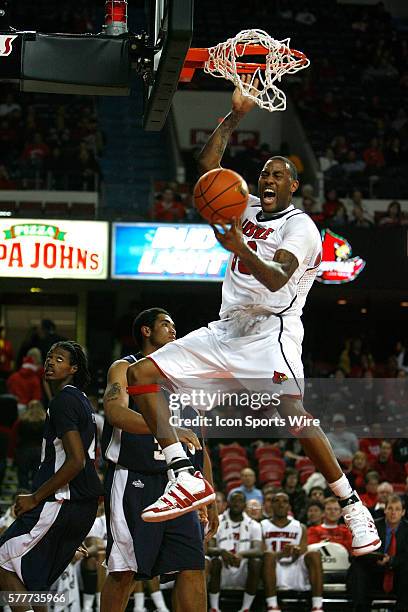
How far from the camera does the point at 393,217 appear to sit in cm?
1620

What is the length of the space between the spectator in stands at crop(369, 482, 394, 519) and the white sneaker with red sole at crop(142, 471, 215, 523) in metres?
4.92

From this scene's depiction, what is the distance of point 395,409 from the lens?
11273 mm

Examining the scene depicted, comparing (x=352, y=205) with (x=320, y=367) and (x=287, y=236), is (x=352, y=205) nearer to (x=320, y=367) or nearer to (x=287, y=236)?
(x=320, y=367)

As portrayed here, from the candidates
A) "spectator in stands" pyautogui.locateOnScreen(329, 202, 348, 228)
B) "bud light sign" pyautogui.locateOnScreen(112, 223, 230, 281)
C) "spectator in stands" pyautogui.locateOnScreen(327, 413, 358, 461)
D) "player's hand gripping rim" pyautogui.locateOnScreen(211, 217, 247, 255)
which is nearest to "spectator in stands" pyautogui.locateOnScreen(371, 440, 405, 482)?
"spectator in stands" pyautogui.locateOnScreen(327, 413, 358, 461)

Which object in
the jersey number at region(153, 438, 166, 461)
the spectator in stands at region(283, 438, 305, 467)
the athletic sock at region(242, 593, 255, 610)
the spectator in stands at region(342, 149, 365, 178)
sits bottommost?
the athletic sock at region(242, 593, 255, 610)

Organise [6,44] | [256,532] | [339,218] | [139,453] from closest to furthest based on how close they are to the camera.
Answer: [139,453]
[6,44]
[256,532]
[339,218]

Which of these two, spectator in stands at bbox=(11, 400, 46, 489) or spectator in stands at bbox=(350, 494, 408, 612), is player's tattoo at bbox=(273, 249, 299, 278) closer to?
spectator in stands at bbox=(350, 494, 408, 612)

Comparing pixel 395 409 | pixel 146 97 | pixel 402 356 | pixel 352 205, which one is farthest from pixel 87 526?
pixel 352 205

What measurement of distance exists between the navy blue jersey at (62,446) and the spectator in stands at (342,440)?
213 inches

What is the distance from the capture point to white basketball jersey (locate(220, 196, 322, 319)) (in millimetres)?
5022

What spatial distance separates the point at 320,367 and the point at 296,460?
16.9ft

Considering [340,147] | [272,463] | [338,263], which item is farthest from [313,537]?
[340,147]

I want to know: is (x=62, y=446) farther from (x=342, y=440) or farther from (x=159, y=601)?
(x=342, y=440)

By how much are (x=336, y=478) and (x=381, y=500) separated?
5.17m
